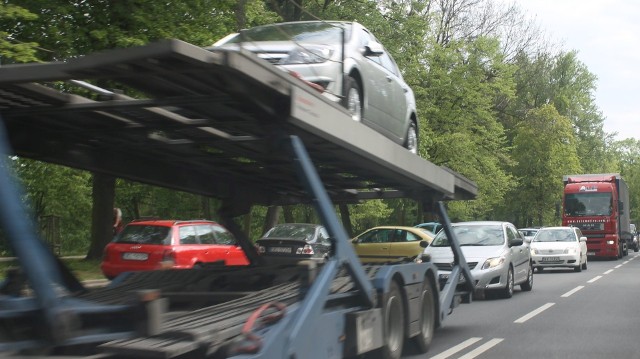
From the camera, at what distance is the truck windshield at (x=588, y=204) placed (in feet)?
121

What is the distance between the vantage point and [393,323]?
835 cm

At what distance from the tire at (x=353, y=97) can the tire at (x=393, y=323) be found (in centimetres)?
193

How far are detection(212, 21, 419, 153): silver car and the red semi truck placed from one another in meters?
27.5

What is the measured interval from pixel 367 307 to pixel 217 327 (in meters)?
2.27

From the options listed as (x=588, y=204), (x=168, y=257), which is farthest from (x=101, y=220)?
(x=588, y=204)

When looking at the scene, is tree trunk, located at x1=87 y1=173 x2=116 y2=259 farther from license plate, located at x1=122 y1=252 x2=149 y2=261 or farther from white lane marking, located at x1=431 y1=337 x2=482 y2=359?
white lane marking, located at x1=431 y1=337 x2=482 y2=359

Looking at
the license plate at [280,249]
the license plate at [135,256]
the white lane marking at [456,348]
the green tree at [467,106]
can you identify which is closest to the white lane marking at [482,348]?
the white lane marking at [456,348]

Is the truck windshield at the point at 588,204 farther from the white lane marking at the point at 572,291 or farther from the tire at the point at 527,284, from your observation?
the tire at the point at 527,284

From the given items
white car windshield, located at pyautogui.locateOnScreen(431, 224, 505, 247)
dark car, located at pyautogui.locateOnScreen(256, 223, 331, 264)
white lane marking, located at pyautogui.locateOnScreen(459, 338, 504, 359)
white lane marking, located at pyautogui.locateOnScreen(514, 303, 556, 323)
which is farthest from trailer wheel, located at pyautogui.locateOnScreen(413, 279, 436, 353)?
white car windshield, located at pyautogui.locateOnScreen(431, 224, 505, 247)

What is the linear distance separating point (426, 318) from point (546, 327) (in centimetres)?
313

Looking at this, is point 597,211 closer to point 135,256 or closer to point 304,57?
point 135,256

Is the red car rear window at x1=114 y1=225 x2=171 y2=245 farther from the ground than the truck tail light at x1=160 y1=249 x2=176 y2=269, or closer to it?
farther from the ground

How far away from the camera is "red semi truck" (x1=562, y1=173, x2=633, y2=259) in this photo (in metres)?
36.8

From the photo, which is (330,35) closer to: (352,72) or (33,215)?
(352,72)
